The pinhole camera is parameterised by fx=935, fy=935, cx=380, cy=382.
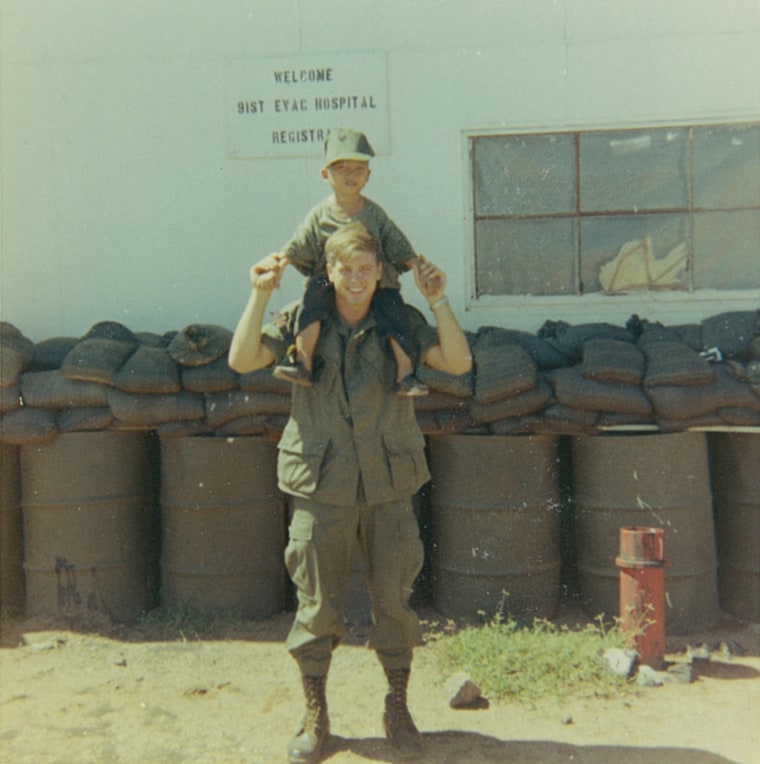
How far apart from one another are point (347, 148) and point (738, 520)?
10.7ft

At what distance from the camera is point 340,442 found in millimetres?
3404

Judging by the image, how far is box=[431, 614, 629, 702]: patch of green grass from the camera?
4.21 m

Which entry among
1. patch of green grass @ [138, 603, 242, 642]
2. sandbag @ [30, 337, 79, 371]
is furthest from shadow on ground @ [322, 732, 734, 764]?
sandbag @ [30, 337, 79, 371]

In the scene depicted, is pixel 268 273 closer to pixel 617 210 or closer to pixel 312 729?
pixel 312 729

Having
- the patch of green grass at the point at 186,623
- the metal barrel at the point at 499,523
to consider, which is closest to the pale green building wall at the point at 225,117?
the metal barrel at the point at 499,523

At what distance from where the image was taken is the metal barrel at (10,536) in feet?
17.7

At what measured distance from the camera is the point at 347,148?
330 cm

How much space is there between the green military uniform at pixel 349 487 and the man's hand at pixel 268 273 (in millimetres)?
252

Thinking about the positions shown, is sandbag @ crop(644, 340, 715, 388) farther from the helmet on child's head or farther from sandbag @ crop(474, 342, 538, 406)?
the helmet on child's head

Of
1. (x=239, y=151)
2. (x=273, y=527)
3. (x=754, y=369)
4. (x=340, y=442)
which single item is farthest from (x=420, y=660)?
(x=239, y=151)

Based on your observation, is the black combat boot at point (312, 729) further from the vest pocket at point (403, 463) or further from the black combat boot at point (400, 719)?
the vest pocket at point (403, 463)

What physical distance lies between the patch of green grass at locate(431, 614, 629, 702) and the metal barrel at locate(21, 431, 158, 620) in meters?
1.83

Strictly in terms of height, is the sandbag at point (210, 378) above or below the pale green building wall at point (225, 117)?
below

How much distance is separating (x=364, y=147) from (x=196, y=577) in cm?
288
